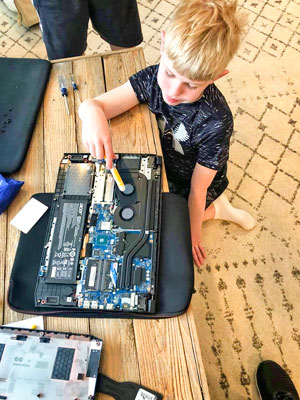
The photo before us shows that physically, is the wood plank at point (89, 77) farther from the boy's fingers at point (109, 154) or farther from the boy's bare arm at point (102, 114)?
the boy's fingers at point (109, 154)

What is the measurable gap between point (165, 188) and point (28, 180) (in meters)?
0.39

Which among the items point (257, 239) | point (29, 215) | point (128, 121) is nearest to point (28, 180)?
point (29, 215)

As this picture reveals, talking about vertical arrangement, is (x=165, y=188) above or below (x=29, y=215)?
above

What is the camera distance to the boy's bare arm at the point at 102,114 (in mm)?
865

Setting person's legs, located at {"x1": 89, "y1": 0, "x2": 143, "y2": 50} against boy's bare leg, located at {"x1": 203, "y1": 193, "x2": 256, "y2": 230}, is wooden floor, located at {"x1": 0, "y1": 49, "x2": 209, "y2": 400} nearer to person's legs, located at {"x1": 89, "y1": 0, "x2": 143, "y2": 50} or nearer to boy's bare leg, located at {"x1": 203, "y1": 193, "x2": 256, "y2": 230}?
person's legs, located at {"x1": 89, "y1": 0, "x2": 143, "y2": 50}

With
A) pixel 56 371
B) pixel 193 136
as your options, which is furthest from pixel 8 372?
pixel 193 136

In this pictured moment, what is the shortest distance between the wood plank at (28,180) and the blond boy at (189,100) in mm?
161

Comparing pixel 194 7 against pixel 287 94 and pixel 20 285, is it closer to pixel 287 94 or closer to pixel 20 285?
pixel 20 285

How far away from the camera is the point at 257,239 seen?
1.44 m

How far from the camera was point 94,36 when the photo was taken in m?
1.96

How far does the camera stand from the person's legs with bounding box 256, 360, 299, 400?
1.14 meters

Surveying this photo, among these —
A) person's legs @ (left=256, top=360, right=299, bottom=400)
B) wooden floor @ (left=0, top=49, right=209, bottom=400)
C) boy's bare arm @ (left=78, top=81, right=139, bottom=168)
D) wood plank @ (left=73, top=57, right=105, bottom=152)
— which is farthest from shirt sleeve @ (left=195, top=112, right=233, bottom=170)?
person's legs @ (left=256, top=360, right=299, bottom=400)

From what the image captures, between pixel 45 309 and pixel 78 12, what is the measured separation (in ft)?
3.15

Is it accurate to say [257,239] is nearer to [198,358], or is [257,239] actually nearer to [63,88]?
[198,358]
